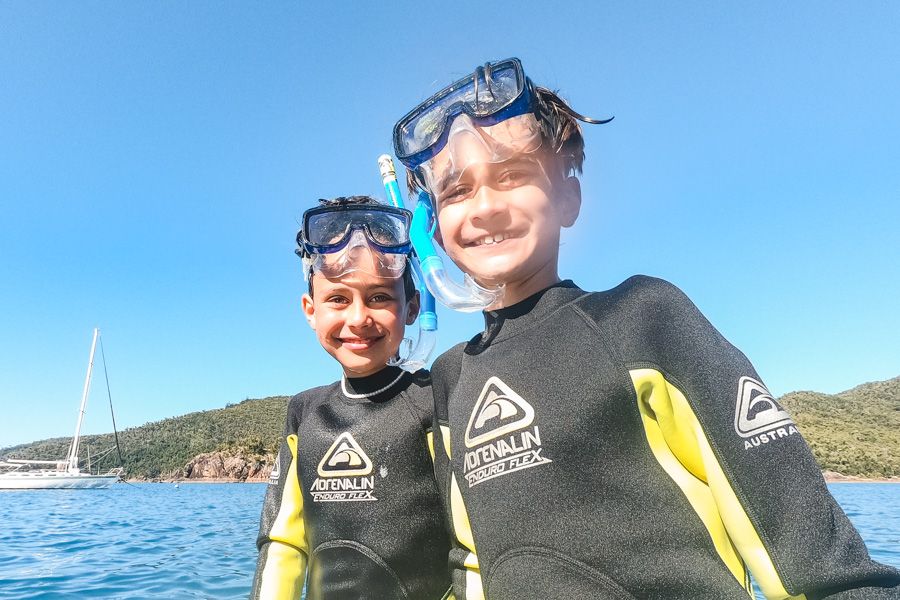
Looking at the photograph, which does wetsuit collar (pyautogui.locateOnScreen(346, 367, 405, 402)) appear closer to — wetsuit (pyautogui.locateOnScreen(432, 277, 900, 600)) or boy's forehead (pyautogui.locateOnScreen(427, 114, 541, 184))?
wetsuit (pyautogui.locateOnScreen(432, 277, 900, 600))

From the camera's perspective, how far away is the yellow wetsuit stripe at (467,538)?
1.57 metres

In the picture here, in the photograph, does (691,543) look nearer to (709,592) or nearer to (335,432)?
(709,592)

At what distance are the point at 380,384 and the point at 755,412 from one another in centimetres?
152

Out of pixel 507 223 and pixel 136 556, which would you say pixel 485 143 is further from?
pixel 136 556

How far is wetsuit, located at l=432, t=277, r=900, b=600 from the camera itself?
1.00 metres

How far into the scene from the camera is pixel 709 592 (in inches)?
42.9

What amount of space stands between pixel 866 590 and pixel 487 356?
1.00 m

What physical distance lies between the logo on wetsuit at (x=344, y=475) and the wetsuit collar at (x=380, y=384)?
0.61 feet

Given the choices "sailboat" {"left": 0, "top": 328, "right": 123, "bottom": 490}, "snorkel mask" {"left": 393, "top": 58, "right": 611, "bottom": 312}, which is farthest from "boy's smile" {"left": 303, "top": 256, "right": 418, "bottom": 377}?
"sailboat" {"left": 0, "top": 328, "right": 123, "bottom": 490}

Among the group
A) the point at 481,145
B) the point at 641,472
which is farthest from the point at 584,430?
the point at 481,145

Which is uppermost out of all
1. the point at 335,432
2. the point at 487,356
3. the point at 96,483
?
the point at 487,356

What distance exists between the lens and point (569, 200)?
1.71m

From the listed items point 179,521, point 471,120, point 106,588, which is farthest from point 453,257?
point 179,521

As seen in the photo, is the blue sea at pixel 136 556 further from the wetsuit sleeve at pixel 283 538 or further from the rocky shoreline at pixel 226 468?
the rocky shoreline at pixel 226 468
